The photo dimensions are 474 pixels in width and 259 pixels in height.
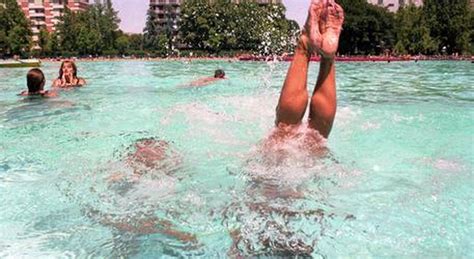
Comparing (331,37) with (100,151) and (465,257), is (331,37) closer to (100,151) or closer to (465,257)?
(465,257)

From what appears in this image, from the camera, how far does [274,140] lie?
438cm

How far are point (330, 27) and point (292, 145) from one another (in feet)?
3.26

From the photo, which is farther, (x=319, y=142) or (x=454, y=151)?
(x=454, y=151)

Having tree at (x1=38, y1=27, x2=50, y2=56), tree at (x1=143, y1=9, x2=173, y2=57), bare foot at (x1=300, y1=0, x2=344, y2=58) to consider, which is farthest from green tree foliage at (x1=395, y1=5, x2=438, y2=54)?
bare foot at (x1=300, y1=0, x2=344, y2=58)

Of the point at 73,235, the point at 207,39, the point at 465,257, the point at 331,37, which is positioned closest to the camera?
the point at 465,257

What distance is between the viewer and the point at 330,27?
3787 millimetres

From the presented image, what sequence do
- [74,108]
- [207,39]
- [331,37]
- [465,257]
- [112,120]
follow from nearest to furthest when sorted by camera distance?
[465,257], [331,37], [112,120], [74,108], [207,39]

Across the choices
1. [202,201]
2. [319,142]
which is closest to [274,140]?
[319,142]

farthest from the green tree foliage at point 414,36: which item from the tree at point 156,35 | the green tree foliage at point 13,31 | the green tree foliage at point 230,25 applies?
the green tree foliage at point 13,31

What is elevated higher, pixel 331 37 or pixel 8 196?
pixel 331 37

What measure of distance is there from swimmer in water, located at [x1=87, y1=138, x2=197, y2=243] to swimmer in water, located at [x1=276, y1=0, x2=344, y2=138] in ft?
4.01

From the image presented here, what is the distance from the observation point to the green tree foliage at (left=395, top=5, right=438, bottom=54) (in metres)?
60.2

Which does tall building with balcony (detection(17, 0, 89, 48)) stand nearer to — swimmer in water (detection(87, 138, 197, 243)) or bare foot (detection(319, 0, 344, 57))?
swimmer in water (detection(87, 138, 197, 243))

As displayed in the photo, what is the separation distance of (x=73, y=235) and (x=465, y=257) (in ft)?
7.84
